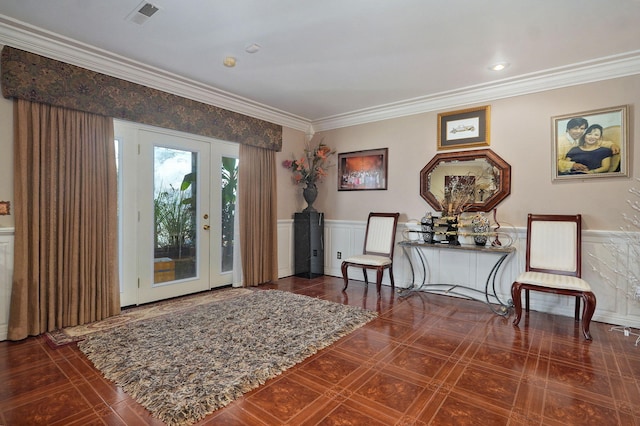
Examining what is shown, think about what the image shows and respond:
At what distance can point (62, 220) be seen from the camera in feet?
9.71

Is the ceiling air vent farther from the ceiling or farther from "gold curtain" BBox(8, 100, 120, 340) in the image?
"gold curtain" BBox(8, 100, 120, 340)

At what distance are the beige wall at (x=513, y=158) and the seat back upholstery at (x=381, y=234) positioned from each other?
0.64 ft

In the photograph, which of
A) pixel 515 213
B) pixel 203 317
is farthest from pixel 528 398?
pixel 203 317

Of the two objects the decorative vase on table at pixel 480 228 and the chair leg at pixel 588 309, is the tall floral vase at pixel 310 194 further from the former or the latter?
the chair leg at pixel 588 309

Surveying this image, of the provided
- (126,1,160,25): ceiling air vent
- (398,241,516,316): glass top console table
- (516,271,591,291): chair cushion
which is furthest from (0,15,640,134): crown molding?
(516,271,591,291): chair cushion

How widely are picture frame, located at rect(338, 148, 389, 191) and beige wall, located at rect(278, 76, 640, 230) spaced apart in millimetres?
88

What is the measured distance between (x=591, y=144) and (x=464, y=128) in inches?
50.8

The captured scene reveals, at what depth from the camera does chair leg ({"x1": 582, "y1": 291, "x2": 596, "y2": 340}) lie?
277cm

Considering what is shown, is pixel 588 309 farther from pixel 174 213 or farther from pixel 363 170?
pixel 174 213

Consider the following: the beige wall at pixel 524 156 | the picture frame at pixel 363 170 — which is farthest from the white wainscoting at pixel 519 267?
the picture frame at pixel 363 170

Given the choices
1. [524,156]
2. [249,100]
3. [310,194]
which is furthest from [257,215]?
[524,156]

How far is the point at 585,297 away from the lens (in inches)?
110

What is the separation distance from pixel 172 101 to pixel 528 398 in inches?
165

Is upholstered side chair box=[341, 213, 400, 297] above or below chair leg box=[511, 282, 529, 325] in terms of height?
above
